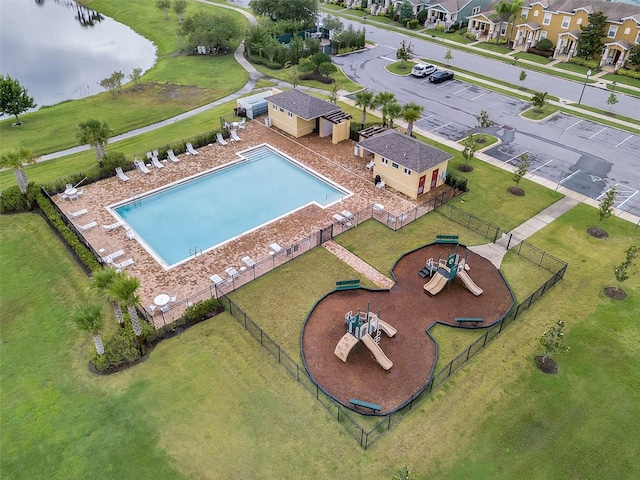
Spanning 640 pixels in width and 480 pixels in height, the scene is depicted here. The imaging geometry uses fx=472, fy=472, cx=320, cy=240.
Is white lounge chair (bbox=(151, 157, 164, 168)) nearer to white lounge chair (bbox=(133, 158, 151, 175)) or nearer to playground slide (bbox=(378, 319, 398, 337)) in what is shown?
white lounge chair (bbox=(133, 158, 151, 175))

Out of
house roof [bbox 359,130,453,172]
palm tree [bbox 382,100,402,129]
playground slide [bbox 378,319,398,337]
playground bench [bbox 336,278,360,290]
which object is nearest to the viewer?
playground slide [bbox 378,319,398,337]

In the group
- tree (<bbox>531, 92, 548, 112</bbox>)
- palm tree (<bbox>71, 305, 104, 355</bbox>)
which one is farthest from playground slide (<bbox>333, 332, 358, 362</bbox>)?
tree (<bbox>531, 92, 548, 112</bbox>)

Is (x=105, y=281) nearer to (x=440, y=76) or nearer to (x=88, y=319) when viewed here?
(x=88, y=319)

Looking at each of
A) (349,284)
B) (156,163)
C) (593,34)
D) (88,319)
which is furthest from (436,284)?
(593,34)

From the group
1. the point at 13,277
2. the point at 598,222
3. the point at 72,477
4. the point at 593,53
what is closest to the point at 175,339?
the point at 72,477

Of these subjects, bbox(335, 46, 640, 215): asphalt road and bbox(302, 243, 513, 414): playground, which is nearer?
bbox(302, 243, 513, 414): playground

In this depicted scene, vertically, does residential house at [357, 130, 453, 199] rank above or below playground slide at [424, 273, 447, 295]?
above
